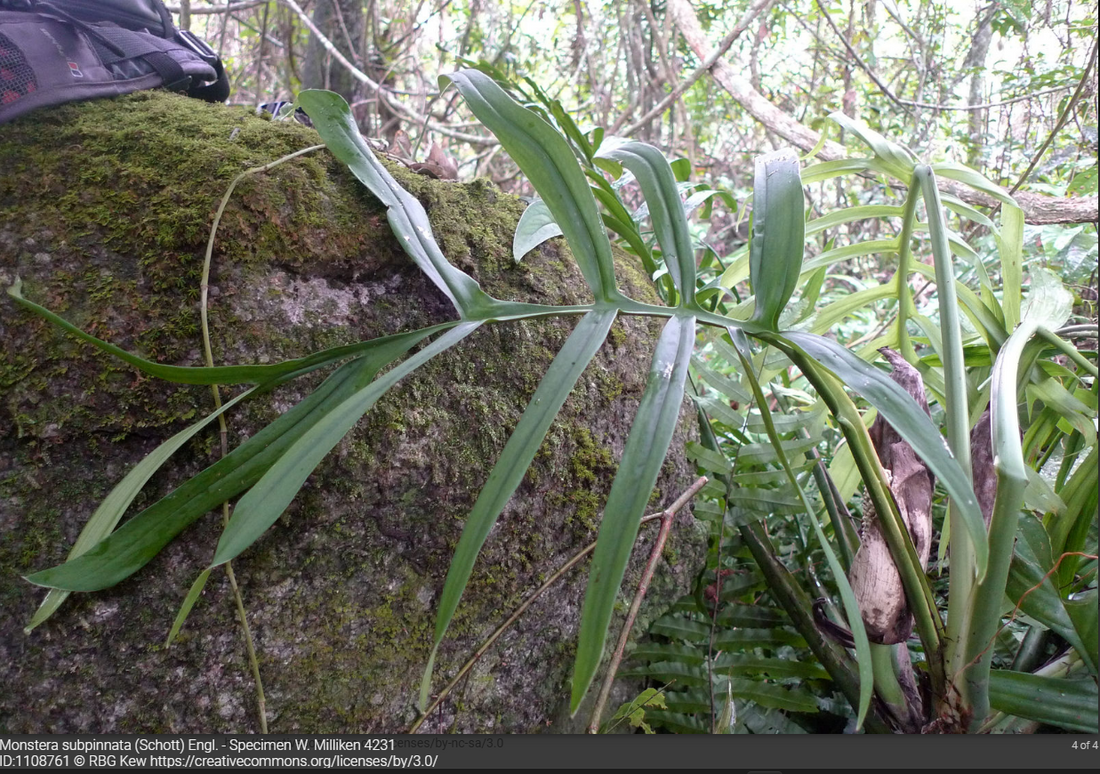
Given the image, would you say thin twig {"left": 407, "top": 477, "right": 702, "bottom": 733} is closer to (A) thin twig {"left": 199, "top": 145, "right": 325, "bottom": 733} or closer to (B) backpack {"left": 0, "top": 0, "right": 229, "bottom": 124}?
(A) thin twig {"left": 199, "top": 145, "right": 325, "bottom": 733}

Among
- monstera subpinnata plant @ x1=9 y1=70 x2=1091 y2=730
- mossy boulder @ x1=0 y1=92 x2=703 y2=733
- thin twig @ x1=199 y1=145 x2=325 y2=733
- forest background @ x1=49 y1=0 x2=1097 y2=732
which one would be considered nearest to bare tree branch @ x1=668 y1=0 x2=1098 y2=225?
forest background @ x1=49 y1=0 x2=1097 y2=732

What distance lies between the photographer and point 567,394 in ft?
1.57

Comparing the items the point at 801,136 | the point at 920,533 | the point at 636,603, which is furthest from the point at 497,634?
the point at 801,136

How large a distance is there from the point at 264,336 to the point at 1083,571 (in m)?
1.01

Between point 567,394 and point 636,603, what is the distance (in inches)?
12.3

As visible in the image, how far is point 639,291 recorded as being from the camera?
0.96 meters

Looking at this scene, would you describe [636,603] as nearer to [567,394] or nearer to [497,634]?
[497,634]

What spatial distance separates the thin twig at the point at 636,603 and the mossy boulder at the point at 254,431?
0.17 feet

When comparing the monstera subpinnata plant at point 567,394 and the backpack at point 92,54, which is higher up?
the backpack at point 92,54

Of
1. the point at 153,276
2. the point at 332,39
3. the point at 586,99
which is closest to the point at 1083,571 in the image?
the point at 153,276

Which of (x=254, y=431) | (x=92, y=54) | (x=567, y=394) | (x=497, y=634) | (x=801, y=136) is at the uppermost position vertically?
(x=801, y=136)

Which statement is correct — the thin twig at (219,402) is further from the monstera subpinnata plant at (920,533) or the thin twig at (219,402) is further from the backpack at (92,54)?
the monstera subpinnata plant at (920,533)

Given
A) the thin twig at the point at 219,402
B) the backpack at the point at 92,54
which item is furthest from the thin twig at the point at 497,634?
the backpack at the point at 92,54

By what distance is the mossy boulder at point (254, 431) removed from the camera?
1.79ft
